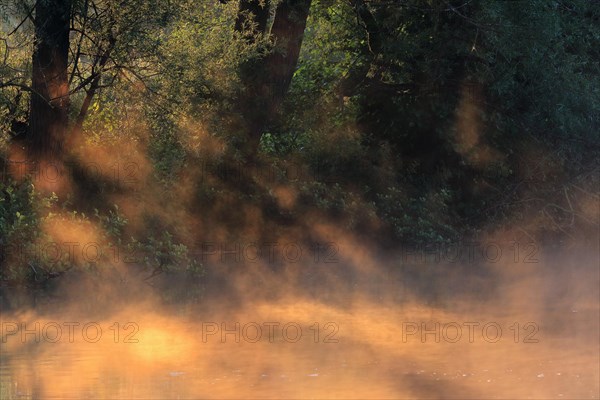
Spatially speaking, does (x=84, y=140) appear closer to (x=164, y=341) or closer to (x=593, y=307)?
(x=164, y=341)

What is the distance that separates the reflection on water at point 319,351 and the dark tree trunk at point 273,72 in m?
5.12

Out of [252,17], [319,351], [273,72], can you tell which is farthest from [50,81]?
[319,351]

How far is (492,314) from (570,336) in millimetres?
2025

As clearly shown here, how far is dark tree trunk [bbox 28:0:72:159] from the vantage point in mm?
17281

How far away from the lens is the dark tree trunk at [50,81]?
680 inches

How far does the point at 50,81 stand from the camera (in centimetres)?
1777

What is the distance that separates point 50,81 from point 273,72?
5.03m

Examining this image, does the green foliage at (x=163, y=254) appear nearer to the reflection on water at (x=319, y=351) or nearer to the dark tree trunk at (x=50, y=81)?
the reflection on water at (x=319, y=351)

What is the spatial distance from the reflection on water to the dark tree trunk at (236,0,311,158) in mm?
5122

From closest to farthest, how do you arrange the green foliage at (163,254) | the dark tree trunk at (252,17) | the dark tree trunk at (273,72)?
the green foliage at (163,254) < the dark tree trunk at (252,17) < the dark tree trunk at (273,72)
